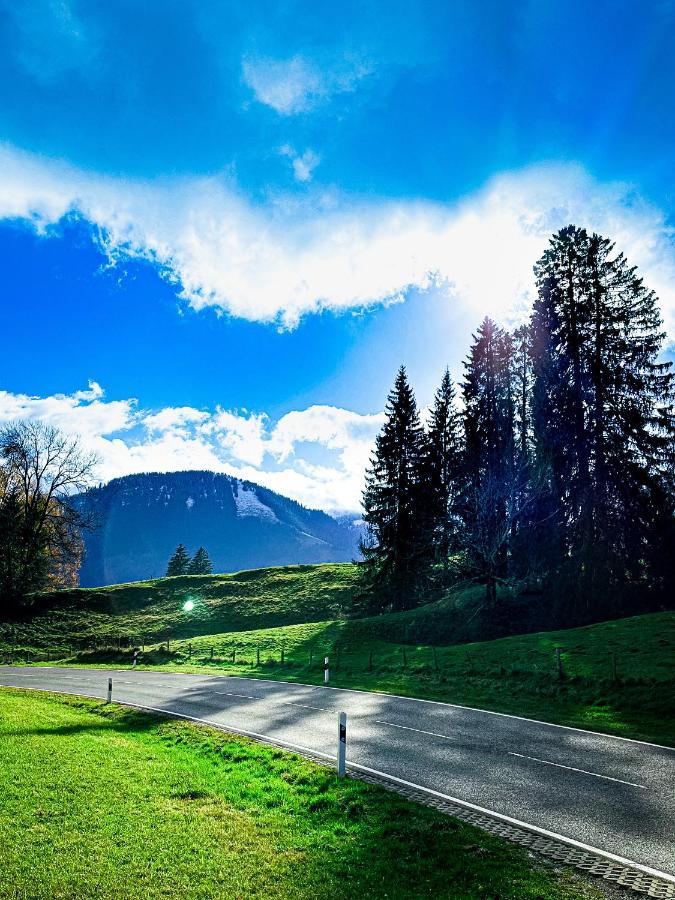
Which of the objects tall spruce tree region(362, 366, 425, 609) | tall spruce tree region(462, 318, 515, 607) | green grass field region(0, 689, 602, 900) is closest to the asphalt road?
green grass field region(0, 689, 602, 900)

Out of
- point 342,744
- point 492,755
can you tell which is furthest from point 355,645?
point 342,744

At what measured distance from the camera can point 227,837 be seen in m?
6.47

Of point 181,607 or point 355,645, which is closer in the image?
point 355,645

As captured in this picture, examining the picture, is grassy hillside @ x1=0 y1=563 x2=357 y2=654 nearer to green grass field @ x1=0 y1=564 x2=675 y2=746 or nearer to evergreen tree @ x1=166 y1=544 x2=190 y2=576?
green grass field @ x1=0 y1=564 x2=675 y2=746

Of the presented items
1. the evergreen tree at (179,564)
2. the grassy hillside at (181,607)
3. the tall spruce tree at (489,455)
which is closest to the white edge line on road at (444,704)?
the tall spruce tree at (489,455)

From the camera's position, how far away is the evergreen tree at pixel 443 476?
3428 centimetres

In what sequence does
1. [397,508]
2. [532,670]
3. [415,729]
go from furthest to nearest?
[397,508], [532,670], [415,729]

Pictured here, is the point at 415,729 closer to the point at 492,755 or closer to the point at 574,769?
the point at 492,755

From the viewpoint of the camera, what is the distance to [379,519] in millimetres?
40438

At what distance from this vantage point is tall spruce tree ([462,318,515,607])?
3062cm

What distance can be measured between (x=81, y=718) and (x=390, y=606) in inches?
1176

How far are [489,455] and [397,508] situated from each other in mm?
8975

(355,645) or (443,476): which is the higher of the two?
(443,476)

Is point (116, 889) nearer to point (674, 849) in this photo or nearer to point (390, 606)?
point (674, 849)
